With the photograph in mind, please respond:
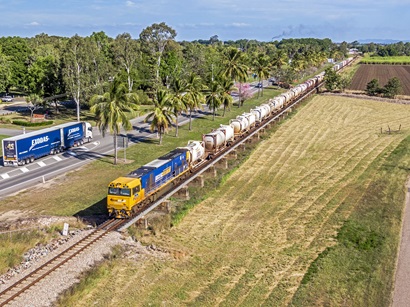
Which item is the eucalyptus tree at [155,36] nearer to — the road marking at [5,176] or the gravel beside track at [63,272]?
the road marking at [5,176]

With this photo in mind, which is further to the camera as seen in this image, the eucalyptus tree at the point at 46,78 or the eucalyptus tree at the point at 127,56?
the eucalyptus tree at the point at 127,56

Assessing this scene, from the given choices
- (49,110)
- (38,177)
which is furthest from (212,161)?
(49,110)

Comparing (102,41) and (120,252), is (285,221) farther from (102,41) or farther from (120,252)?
(102,41)

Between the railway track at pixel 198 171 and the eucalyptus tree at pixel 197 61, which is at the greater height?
the eucalyptus tree at pixel 197 61

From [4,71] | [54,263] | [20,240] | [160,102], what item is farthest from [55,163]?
[4,71]

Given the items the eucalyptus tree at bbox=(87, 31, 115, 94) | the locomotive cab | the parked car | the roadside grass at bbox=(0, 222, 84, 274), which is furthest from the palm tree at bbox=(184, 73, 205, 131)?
the parked car

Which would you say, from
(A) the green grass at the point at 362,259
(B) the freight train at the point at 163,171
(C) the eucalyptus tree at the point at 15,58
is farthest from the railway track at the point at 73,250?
(C) the eucalyptus tree at the point at 15,58

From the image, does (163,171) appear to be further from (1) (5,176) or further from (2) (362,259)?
(1) (5,176)
